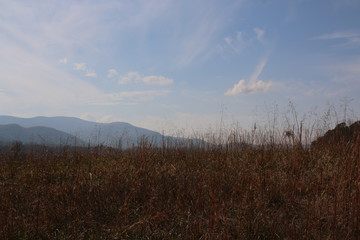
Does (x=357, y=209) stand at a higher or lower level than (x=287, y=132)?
lower

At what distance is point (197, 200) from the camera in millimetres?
3779

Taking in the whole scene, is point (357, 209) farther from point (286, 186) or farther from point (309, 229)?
point (286, 186)

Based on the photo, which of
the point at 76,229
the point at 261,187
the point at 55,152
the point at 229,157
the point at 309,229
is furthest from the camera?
the point at 55,152

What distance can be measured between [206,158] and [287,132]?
216 cm

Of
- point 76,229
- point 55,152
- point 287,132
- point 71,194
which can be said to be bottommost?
point 76,229

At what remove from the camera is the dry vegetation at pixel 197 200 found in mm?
3201

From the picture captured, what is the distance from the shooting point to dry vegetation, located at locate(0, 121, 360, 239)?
10.5 feet

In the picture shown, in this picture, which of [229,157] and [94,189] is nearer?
[94,189]

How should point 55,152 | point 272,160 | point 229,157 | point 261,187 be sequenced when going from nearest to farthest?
point 261,187
point 272,160
point 229,157
point 55,152

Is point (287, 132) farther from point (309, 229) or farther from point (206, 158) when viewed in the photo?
point (309, 229)

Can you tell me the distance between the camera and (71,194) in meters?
4.48

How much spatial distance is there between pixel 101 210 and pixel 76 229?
1.74ft

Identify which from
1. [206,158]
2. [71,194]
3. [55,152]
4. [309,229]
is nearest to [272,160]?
[206,158]

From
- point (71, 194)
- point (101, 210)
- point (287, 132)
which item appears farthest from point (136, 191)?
point (287, 132)
